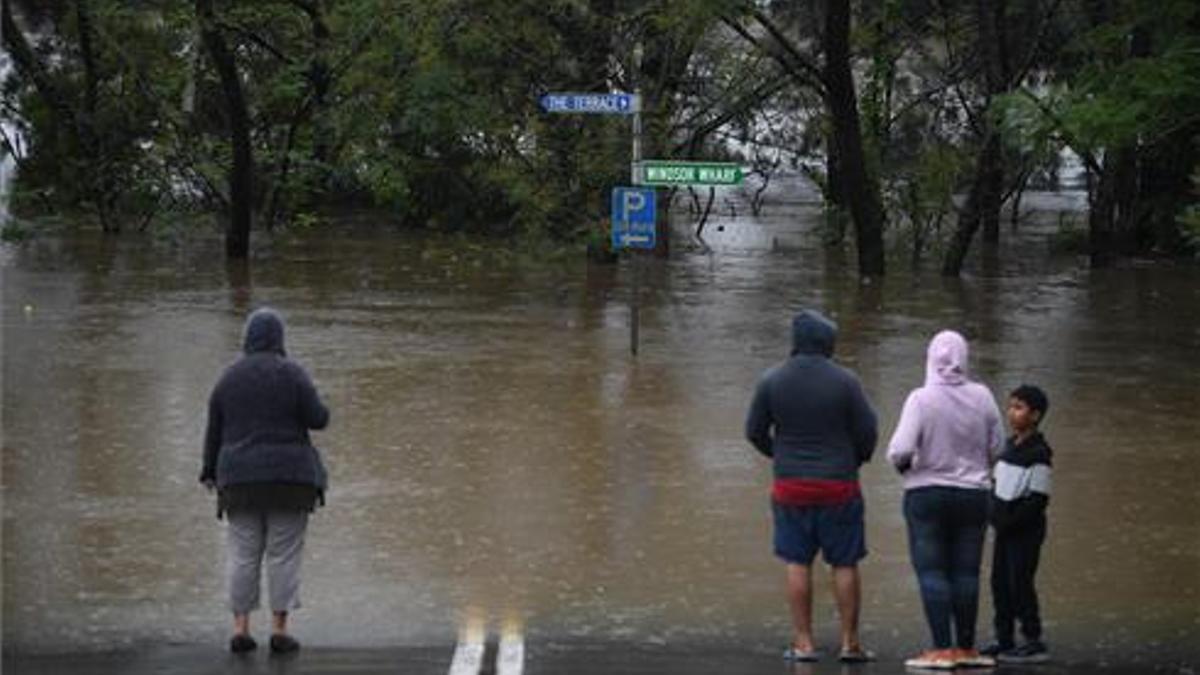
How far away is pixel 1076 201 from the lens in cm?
5525

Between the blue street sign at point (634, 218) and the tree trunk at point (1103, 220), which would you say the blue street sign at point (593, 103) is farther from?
the tree trunk at point (1103, 220)

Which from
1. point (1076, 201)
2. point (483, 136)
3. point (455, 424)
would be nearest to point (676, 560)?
point (455, 424)

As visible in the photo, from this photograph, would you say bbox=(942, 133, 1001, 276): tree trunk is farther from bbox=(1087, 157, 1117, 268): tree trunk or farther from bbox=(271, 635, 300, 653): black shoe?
bbox=(271, 635, 300, 653): black shoe

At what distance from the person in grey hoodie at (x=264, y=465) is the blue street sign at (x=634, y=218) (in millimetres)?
Answer: 9776

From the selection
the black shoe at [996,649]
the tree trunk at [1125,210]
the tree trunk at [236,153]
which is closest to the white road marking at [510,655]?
the black shoe at [996,649]

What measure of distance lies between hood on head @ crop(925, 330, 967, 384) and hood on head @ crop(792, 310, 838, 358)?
426 millimetres

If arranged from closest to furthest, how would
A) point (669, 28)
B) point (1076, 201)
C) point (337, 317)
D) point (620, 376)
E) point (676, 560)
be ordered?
→ point (676, 560) < point (620, 376) < point (337, 317) < point (669, 28) < point (1076, 201)

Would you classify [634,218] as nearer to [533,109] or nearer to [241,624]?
[241,624]

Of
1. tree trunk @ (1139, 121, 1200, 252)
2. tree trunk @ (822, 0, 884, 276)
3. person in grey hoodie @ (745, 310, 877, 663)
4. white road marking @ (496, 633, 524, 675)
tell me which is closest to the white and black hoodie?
person in grey hoodie @ (745, 310, 877, 663)

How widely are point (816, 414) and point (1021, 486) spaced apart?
95cm

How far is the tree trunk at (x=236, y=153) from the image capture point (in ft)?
94.9

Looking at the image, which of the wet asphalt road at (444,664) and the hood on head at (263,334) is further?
the hood on head at (263,334)

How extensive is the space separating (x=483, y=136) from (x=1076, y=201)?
27871 mm

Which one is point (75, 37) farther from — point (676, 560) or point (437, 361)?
point (676, 560)
